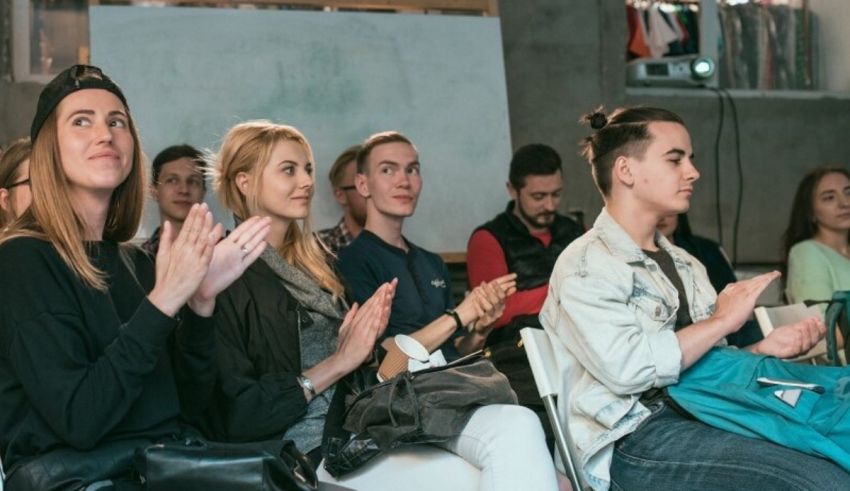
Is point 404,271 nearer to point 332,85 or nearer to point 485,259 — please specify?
point 485,259

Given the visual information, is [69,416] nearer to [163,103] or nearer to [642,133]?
[642,133]

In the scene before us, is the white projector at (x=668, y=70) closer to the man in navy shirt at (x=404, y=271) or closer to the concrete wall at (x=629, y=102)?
the concrete wall at (x=629, y=102)

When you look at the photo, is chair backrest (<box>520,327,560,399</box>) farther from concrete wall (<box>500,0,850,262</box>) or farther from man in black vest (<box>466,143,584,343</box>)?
concrete wall (<box>500,0,850,262</box>)

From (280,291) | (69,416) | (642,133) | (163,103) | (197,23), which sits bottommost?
(69,416)

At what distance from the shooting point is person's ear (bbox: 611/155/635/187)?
3570 mm

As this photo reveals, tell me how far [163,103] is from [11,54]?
2.81 feet

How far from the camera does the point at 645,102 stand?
7.23 meters

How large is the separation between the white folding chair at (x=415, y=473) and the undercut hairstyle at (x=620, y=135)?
1002 millimetres

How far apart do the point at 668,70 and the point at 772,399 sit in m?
4.47

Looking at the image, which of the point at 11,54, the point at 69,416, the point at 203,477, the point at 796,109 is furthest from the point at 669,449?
the point at 796,109

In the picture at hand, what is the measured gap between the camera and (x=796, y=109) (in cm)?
765

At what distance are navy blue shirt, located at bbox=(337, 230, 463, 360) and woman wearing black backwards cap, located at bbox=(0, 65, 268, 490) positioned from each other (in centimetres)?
138

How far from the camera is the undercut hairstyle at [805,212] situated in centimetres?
560

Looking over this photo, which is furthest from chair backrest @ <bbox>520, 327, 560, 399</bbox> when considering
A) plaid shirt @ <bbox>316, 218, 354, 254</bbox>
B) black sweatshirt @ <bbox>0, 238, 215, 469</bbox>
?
plaid shirt @ <bbox>316, 218, 354, 254</bbox>
